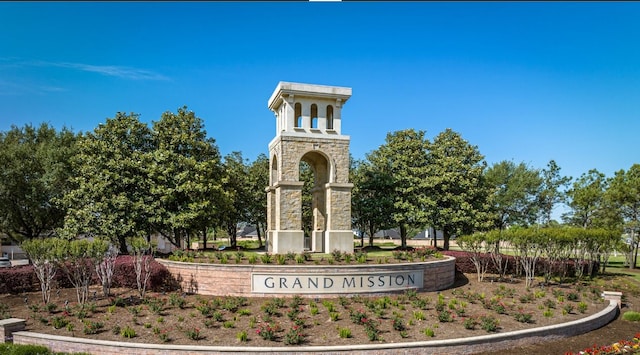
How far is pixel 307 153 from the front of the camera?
28.4 meters

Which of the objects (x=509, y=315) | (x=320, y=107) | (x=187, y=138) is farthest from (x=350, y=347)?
(x=187, y=138)

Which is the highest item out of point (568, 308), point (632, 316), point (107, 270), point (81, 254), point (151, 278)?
point (81, 254)

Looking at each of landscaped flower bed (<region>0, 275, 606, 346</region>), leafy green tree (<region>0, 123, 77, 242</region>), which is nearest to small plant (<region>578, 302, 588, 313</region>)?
landscaped flower bed (<region>0, 275, 606, 346</region>)

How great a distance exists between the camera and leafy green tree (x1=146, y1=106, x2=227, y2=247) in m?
28.2

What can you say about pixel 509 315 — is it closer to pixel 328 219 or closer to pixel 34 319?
pixel 328 219

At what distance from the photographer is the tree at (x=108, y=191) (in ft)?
90.4

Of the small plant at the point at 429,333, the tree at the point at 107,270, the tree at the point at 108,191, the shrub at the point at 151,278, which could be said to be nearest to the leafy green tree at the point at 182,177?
the tree at the point at 108,191

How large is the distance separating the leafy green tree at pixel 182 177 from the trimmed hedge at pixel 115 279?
7036 mm

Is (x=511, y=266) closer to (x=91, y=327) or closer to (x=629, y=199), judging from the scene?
(x=629, y=199)

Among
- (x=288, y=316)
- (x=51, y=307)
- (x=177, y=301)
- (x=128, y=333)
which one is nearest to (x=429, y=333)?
(x=288, y=316)

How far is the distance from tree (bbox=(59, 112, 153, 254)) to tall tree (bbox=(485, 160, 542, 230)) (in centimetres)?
2842

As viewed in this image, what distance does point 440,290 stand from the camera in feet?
68.7

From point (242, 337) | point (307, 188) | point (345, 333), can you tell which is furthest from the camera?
point (307, 188)

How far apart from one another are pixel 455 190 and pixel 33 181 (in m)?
28.5
